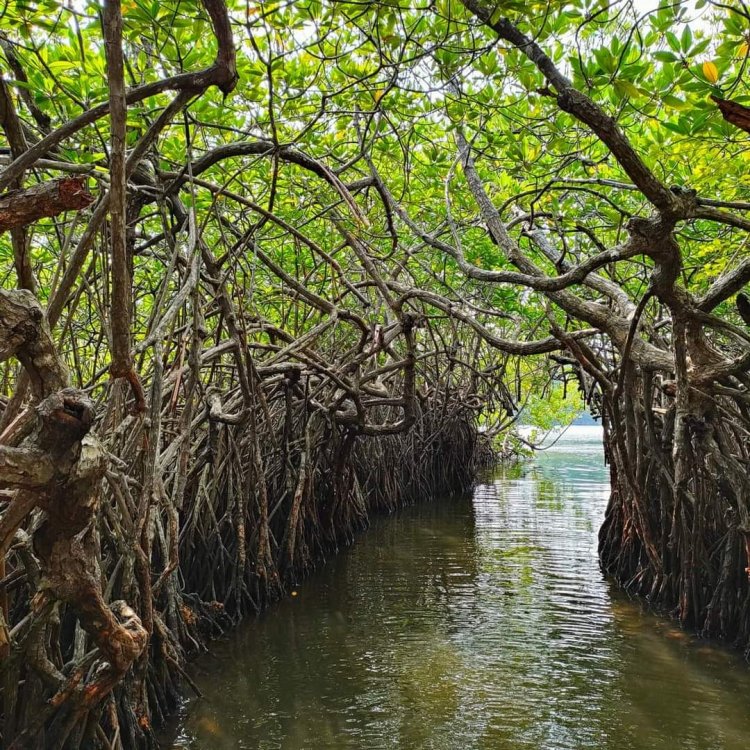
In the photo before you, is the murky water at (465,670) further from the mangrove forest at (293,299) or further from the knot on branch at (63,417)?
the knot on branch at (63,417)

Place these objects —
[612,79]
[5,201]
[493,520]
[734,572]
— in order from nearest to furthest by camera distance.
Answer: [5,201]
[612,79]
[734,572]
[493,520]

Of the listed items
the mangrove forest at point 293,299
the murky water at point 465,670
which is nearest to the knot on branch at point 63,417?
the mangrove forest at point 293,299

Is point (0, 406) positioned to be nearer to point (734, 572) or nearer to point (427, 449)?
point (734, 572)

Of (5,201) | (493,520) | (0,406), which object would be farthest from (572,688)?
(493,520)

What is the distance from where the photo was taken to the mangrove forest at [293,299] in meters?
1.86

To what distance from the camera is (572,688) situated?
3.55 m

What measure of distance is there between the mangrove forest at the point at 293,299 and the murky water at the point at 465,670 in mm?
68

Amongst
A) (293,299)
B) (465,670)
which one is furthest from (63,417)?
(293,299)

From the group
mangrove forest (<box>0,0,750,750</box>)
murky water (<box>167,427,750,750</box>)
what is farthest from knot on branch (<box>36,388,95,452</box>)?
murky water (<box>167,427,750,750</box>)

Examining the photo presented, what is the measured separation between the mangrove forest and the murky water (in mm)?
68

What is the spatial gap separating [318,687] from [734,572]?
8.56 feet

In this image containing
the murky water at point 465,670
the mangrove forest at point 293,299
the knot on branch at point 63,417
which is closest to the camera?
the knot on branch at point 63,417

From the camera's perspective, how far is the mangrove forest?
1.86m

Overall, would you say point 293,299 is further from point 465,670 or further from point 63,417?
point 63,417
